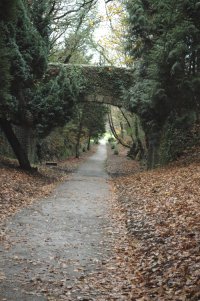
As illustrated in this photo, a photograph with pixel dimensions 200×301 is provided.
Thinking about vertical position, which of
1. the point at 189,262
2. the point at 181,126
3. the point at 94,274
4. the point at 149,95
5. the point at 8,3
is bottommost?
the point at 94,274

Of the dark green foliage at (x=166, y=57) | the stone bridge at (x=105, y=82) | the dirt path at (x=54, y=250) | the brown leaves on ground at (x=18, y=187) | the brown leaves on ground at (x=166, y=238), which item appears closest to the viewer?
the brown leaves on ground at (x=166, y=238)

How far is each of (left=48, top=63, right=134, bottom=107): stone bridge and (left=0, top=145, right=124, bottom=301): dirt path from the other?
1276 cm

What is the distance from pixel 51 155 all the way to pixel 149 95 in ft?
48.4

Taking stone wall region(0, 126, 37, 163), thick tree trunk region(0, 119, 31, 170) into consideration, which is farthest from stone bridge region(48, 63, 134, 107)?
thick tree trunk region(0, 119, 31, 170)

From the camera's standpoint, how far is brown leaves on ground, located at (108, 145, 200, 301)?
5457 millimetres

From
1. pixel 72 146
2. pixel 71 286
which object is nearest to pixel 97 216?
pixel 71 286

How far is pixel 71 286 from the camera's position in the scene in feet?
19.4

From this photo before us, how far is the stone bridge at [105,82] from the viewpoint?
80.4 ft

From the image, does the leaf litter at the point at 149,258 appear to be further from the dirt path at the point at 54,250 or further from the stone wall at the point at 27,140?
the stone wall at the point at 27,140

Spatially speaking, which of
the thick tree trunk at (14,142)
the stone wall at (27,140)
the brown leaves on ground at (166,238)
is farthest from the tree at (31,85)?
the brown leaves on ground at (166,238)

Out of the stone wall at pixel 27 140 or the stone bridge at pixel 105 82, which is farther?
the stone bridge at pixel 105 82

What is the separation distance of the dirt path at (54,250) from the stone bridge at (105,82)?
12757mm

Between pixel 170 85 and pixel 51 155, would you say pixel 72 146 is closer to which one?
pixel 51 155

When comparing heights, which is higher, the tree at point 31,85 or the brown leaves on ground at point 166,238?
the tree at point 31,85
